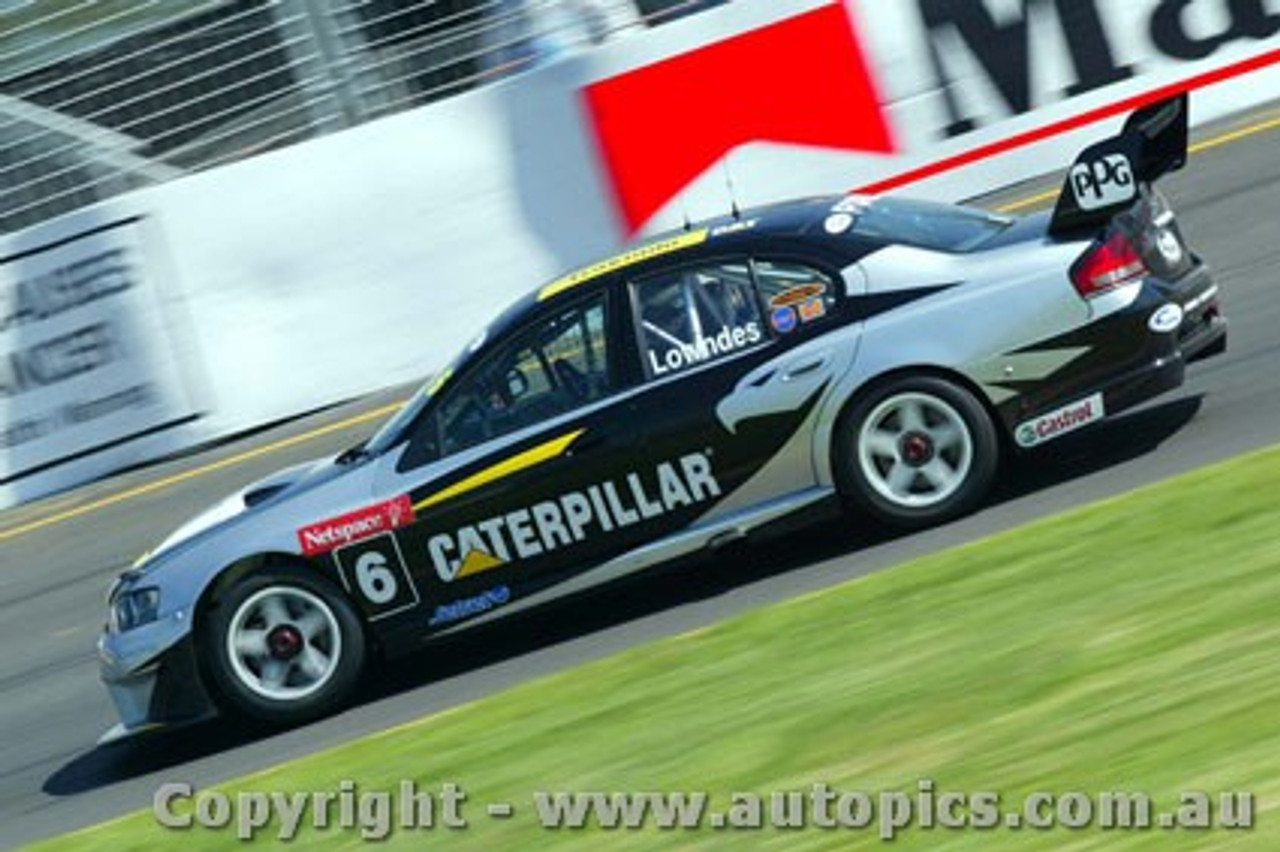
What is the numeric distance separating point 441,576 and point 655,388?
1.15 meters

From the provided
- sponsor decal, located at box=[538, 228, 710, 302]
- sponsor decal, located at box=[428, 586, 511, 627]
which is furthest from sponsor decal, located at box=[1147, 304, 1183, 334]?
sponsor decal, located at box=[428, 586, 511, 627]

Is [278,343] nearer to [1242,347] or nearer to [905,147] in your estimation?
[905,147]

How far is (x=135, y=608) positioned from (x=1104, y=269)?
163 inches

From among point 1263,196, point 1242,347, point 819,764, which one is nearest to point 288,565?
point 819,764

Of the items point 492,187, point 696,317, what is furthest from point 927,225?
point 492,187

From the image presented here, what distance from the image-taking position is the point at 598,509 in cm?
995

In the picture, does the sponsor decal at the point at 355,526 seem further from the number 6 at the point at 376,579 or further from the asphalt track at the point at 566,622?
the asphalt track at the point at 566,622

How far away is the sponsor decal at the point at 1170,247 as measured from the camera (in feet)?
33.2

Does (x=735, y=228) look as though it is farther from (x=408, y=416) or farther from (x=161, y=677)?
(x=161, y=677)

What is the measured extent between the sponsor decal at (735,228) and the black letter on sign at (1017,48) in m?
6.17

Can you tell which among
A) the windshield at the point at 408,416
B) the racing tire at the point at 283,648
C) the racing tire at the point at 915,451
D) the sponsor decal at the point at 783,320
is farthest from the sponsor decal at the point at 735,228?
the racing tire at the point at 283,648

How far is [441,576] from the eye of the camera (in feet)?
32.9

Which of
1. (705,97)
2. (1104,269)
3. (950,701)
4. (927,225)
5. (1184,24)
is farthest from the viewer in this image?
(1184,24)

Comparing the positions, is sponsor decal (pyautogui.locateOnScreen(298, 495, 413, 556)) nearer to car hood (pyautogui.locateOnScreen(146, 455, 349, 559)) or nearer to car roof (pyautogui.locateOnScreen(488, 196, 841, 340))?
car hood (pyautogui.locateOnScreen(146, 455, 349, 559))
